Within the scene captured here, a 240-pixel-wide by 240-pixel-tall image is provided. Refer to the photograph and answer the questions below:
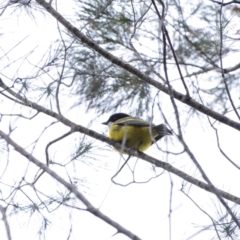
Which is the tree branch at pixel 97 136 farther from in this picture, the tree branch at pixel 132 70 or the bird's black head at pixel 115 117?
the bird's black head at pixel 115 117

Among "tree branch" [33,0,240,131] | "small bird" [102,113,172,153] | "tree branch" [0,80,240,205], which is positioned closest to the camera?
"tree branch" [0,80,240,205]

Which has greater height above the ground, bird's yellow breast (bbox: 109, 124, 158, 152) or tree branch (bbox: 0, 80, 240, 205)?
bird's yellow breast (bbox: 109, 124, 158, 152)

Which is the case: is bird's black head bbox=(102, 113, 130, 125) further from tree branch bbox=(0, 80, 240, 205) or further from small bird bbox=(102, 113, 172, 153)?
tree branch bbox=(0, 80, 240, 205)

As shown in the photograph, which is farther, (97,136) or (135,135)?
(135,135)

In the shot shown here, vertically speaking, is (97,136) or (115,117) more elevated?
(115,117)

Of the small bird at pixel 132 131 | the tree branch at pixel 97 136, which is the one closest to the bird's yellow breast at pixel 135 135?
the small bird at pixel 132 131

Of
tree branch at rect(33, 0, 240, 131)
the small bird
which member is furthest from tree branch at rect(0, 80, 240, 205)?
the small bird

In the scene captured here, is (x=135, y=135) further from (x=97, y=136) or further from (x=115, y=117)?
(x=97, y=136)

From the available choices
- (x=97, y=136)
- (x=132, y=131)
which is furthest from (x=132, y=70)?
(x=132, y=131)

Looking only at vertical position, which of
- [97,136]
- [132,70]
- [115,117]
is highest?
[115,117]

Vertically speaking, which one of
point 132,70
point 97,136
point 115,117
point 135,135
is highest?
point 115,117

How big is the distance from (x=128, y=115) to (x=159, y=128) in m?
0.34

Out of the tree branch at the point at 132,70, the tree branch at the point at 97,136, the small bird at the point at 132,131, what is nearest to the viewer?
the tree branch at the point at 97,136

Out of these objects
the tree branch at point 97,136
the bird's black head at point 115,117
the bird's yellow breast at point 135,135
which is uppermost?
the bird's black head at point 115,117
